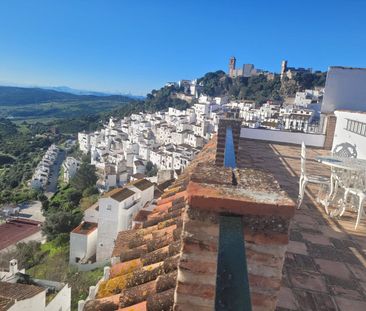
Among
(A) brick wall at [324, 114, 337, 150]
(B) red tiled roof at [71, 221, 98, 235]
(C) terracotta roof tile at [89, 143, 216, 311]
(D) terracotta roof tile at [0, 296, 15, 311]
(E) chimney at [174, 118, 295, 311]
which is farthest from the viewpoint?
(B) red tiled roof at [71, 221, 98, 235]

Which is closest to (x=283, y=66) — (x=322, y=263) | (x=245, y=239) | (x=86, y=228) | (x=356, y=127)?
(x=86, y=228)

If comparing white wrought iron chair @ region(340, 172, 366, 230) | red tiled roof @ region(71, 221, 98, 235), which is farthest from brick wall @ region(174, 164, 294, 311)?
red tiled roof @ region(71, 221, 98, 235)

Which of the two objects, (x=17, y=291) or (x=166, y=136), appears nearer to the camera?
(x=17, y=291)

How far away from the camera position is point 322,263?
293 centimetres

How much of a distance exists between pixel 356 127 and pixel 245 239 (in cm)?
736

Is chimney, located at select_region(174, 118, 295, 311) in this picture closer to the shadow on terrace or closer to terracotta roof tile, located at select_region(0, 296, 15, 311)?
the shadow on terrace

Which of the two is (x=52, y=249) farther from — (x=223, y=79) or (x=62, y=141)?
(x=223, y=79)

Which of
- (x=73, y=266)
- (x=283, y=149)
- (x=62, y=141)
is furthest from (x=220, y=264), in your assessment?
(x=62, y=141)

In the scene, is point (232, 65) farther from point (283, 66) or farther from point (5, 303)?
point (5, 303)

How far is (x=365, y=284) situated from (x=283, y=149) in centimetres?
627

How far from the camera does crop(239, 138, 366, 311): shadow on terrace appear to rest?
7.75 feet

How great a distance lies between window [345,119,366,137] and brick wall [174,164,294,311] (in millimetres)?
6905

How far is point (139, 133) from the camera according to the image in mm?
65375

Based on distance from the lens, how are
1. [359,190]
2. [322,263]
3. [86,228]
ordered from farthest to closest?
[86,228], [359,190], [322,263]
